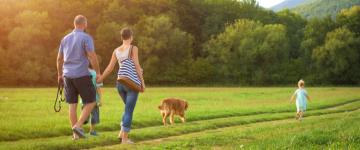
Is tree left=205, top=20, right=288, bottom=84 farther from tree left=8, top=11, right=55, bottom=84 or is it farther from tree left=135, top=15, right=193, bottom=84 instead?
tree left=8, top=11, right=55, bottom=84

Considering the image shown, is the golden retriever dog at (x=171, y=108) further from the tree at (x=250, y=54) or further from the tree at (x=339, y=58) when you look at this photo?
the tree at (x=339, y=58)

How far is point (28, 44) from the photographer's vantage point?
249 feet

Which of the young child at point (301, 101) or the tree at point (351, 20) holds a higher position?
the tree at point (351, 20)

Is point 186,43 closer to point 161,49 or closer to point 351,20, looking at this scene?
point 161,49

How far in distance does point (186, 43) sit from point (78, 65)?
3193 inches

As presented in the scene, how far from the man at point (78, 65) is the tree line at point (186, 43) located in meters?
65.0

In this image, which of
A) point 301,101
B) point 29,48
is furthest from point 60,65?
point 29,48

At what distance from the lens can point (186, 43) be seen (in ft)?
304

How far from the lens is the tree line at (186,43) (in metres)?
76.8

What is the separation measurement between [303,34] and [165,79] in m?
34.7

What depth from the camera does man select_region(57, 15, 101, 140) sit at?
11750 millimetres

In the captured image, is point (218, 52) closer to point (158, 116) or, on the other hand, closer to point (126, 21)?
point (126, 21)

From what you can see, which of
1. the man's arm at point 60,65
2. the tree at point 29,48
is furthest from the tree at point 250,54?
the man's arm at point 60,65

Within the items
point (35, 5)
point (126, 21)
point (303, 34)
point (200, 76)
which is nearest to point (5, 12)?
point (35, 5)
